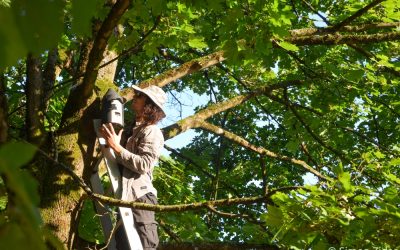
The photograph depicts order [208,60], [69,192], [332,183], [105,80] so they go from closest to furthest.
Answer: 1. [332,183]
2. [69,192]
3. [105,80]
4. [208,60]

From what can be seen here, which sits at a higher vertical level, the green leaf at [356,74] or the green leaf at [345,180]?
the green leaf at [356,74]

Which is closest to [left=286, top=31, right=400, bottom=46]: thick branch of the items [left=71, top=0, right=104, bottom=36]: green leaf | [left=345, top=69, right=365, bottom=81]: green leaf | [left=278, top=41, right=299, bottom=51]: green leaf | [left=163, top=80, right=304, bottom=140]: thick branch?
[left=278, top=41, right=299, bottom=51]: green leaf

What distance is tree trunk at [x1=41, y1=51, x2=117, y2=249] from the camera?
341 cm

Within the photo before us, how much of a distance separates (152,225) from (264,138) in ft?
21.8

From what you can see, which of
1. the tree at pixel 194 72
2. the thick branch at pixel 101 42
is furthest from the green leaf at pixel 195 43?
the thick branch at pixel 101 42

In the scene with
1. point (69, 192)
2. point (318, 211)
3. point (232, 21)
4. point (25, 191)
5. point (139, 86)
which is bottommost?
point (25, 191)

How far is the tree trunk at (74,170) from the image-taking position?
3.41 meters

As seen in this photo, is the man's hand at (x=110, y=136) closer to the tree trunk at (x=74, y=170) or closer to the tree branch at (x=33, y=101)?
the tree trunk at (x=74, y=170)

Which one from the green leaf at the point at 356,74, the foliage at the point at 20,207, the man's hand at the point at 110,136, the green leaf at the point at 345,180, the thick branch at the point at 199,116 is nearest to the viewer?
the foliage at the point at 20,207

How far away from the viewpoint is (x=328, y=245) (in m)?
2.48

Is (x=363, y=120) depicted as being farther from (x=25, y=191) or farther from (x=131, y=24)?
(x=25, y=191)

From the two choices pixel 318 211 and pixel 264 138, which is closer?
pixel 318 211

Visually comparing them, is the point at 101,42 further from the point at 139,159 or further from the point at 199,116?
the point at 199,116

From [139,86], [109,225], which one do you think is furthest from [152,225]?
[139,86]
